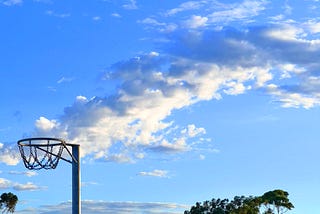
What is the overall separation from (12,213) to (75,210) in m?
78.3

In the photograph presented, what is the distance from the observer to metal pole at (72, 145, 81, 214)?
42.4 metres

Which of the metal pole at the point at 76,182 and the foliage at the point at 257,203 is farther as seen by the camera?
the foliage at the point at 257,203

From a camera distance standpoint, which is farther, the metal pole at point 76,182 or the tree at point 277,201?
the tree at point 277,201

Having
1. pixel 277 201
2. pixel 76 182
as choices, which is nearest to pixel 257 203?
pixel 277 201

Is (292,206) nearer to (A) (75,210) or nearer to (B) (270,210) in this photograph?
(B) (270,210)

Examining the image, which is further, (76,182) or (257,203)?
(257,203)

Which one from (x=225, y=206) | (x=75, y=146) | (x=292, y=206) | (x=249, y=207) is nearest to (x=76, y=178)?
(x=75, y=146)

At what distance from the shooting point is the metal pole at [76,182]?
1671 inches

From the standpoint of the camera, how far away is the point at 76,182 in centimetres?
4281

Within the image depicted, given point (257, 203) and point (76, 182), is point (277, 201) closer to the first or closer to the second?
point (257, 203)

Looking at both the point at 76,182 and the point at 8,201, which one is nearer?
the point at 76,182

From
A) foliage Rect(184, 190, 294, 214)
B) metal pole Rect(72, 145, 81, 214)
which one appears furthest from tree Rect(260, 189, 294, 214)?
metal pole Rect(72, 145, 81, 214)

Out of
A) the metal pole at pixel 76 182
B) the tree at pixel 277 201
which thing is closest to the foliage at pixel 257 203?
the tree at pixel 277 201

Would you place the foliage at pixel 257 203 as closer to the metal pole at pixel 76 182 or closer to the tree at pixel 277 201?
the tree at pixel 277 201
